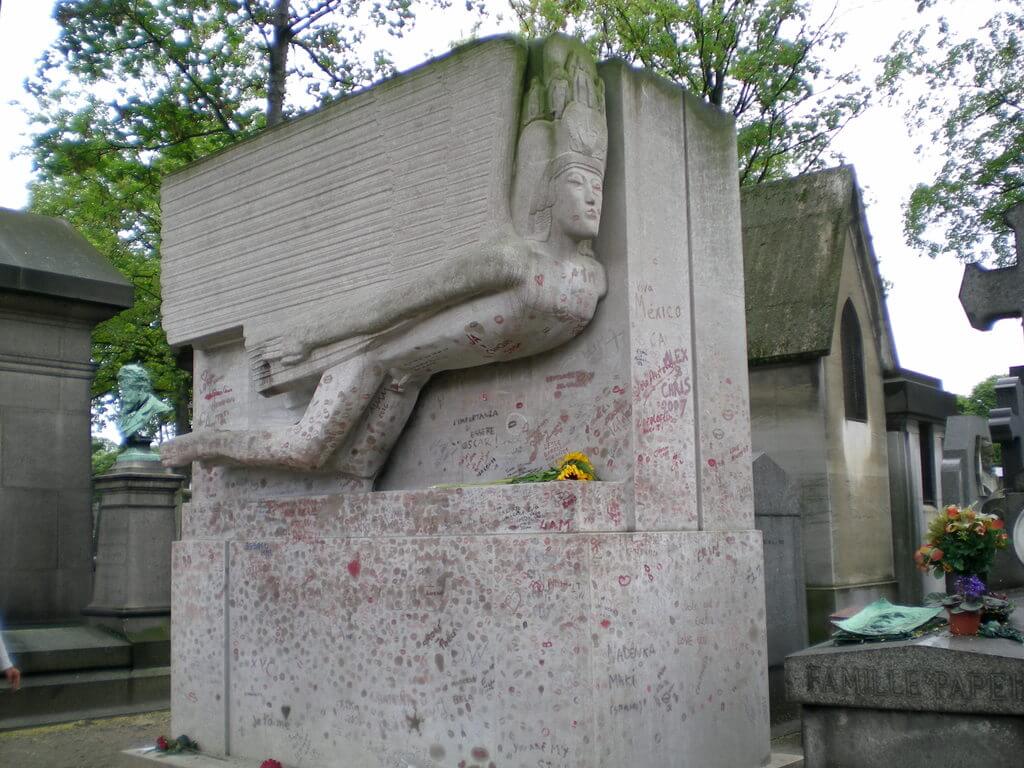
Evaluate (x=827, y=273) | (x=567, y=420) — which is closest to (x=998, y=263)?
(x=827, y=273)

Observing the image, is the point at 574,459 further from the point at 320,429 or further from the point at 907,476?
the point at 907,476

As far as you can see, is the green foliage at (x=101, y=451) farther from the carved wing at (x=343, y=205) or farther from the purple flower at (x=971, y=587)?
the purple flower at (x=971, y=587)

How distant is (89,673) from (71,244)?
14.4 feet

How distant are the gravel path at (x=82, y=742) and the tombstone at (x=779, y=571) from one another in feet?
16.3

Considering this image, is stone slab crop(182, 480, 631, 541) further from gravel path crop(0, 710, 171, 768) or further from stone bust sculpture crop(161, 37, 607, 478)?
gravel path crop(0, 710, 171, 768)

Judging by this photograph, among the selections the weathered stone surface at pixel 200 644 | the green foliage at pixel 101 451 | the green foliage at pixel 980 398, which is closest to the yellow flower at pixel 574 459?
the weathered stone surface at pixel 200 644

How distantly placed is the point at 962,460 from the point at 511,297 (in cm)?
958

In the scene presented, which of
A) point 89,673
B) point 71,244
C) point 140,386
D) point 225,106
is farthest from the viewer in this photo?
point 225,106

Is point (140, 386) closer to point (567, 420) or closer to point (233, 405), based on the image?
point (233, 405)

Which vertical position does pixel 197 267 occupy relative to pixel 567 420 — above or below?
above

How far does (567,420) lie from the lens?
5609mm

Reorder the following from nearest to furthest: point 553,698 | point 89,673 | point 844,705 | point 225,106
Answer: point 553,698 < point 844,705 < point 89,673 < point 225,106

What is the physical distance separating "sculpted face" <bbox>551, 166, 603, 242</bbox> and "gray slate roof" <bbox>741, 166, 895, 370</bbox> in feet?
17.8

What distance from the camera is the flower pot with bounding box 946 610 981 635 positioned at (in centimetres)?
540
